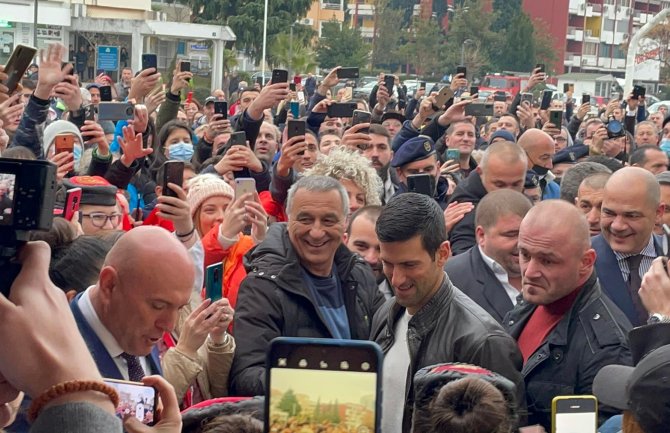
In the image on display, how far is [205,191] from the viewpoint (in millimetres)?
6430

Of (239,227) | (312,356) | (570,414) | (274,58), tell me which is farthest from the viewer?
(274,58)

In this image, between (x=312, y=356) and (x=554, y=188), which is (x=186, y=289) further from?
(x=554, y=188)

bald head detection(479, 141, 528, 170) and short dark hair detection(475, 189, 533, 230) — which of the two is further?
bald head detection(479, 141, 528, 170)

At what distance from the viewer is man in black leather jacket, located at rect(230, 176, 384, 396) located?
478cm

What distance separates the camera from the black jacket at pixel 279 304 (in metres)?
4.61

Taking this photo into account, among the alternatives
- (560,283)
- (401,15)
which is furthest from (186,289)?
(401,15)

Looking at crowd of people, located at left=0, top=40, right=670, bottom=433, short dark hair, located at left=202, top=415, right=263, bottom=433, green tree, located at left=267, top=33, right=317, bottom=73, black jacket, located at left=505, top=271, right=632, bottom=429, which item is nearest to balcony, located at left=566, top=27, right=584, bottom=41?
green tree, located at left=267, top=33, right=317, bottom=73

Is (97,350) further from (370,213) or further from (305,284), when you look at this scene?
(370,213)

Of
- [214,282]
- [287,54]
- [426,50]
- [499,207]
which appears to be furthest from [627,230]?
[426,50]

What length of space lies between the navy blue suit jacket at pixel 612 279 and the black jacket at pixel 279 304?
1331 millimetres

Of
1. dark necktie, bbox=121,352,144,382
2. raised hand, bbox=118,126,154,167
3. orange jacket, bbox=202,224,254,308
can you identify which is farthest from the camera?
raised hand, bbox=118,126,154,167

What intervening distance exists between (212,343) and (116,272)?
1.11 m

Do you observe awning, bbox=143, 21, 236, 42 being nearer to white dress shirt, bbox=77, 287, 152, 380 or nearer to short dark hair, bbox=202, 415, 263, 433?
white dress shirt, bbox=77, 287, 152, 380

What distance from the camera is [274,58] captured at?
5084cm
